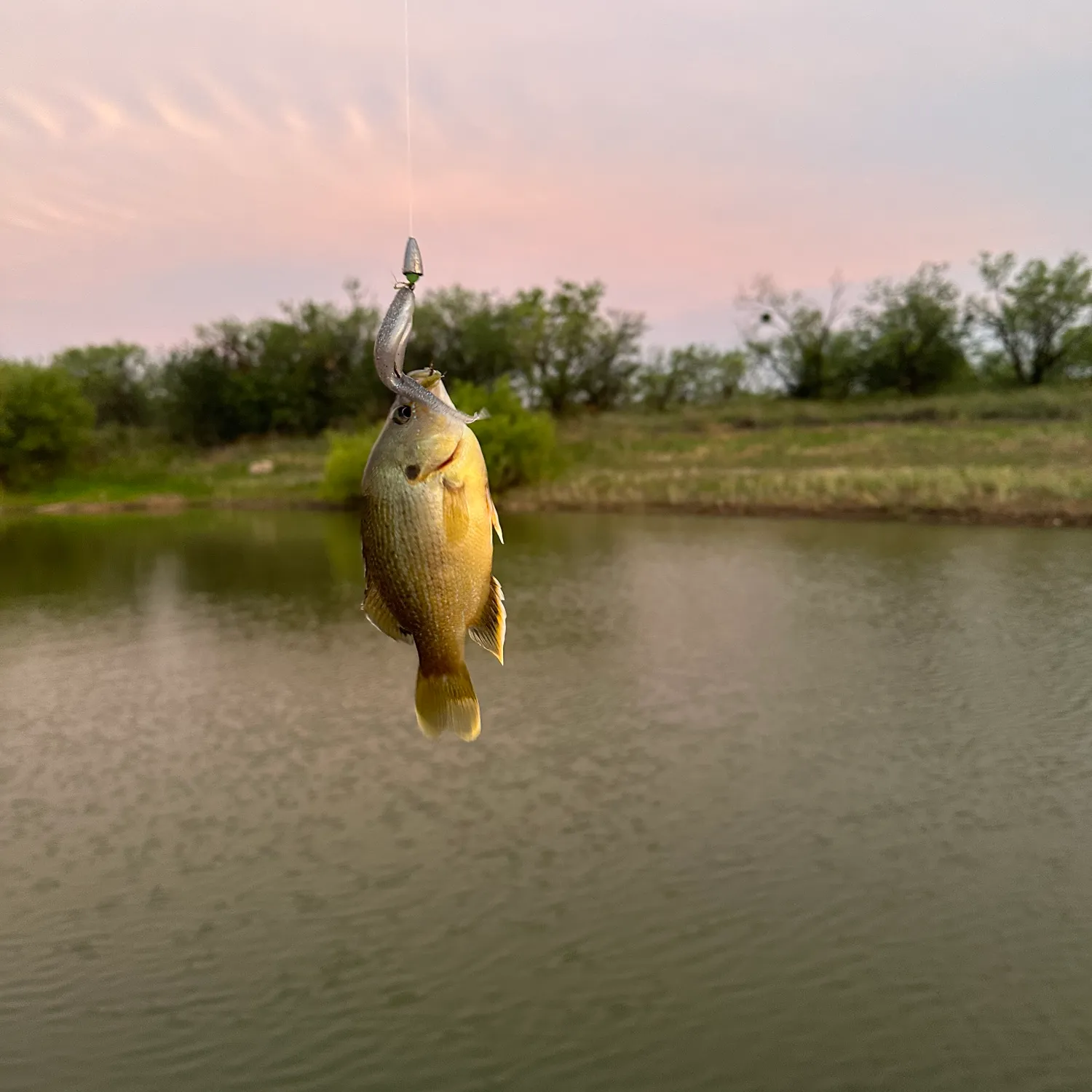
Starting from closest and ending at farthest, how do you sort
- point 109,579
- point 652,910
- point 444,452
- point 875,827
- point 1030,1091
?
point 444,452
point 1030,1091
point 652,910
point 875,827
point 109,579

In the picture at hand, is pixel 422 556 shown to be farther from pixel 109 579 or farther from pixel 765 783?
pixel 109 579

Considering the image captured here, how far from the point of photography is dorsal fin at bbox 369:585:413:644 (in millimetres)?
2523

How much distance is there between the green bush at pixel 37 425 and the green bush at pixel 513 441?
69.3 feet

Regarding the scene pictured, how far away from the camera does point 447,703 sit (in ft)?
8.23

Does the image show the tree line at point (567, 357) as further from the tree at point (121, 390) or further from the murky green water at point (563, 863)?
the murky green water at point (563, 863)

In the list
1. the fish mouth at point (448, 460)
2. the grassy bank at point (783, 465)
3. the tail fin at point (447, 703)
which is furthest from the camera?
the grassy bank at point (783, 465)

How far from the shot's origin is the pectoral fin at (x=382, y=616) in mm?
2523

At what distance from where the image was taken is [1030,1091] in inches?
256

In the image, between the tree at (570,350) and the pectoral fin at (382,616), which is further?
the tree at (570,350)

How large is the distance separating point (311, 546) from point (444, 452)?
2968 cm

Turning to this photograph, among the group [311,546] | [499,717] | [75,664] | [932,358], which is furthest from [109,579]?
[932,358]

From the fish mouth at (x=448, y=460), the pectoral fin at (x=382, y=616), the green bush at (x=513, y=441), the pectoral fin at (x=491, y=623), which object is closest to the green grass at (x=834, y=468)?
the green bush at (x=513, y=441)

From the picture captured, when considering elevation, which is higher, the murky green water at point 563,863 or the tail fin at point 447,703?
the tail fin at point 447,703

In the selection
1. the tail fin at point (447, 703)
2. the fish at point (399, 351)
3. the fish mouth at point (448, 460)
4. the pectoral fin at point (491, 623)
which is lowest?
the tail fin at point (447, 703)
